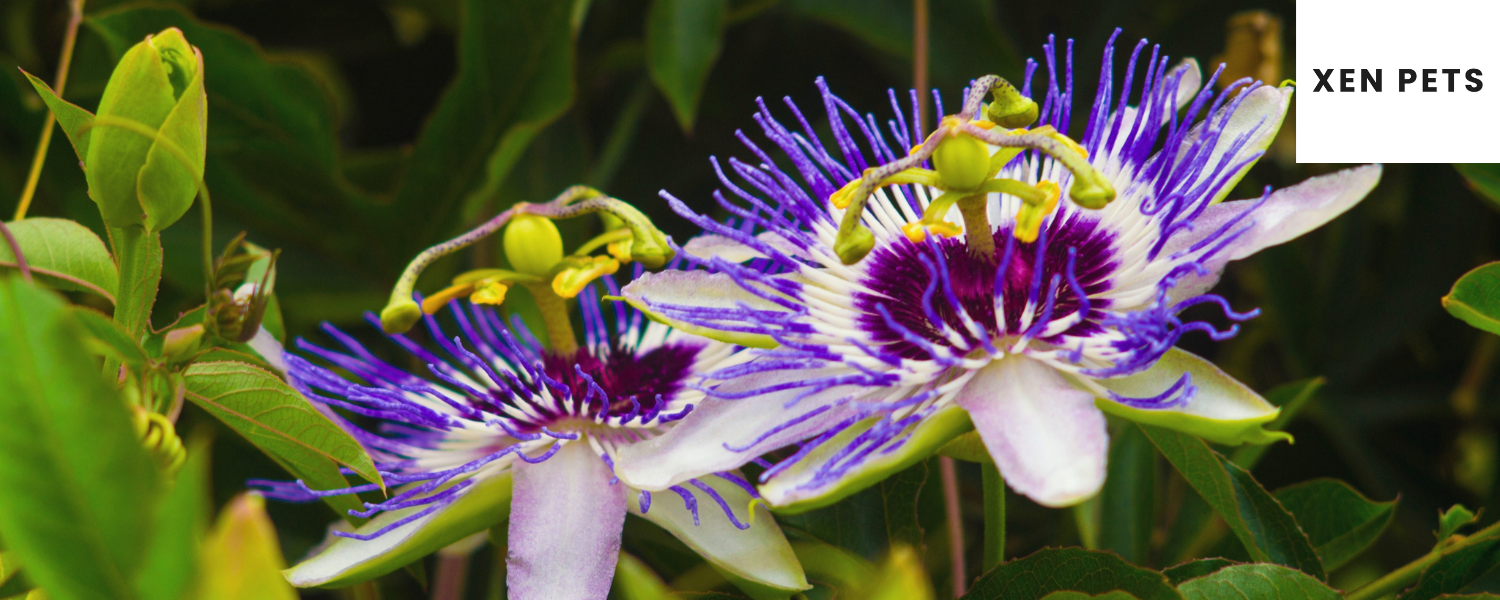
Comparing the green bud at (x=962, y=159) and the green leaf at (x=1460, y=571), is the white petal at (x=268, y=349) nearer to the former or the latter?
the green bud at (x=962, y=159)

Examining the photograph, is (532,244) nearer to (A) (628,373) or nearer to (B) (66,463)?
(A) (628,373)

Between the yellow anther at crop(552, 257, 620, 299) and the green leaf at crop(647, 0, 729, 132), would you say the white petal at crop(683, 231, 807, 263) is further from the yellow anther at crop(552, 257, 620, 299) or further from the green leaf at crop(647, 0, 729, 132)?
the green leaf at crop(647, 0, 729, 132)

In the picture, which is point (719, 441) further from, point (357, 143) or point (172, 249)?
point (357, 143)

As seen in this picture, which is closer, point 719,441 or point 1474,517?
point 719,441

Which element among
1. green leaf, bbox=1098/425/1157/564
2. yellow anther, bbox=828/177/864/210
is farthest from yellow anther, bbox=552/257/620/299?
green leaf, bbox=1098/425/1157/564

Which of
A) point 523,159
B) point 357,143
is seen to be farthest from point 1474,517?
point 357,143

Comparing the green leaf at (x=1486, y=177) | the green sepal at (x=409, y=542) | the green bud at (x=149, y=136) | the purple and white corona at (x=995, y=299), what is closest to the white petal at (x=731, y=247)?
the purple and white corona at (x=995, y=299)
